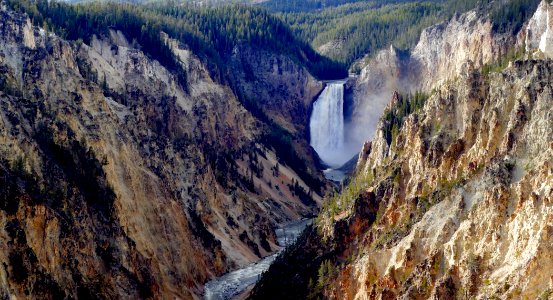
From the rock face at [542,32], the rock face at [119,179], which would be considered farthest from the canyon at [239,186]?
the rock face at [542,32]

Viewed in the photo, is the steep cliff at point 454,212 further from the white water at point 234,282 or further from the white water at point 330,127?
the white water at point 330,127

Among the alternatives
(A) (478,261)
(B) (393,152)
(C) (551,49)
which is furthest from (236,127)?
(A) (478,261)

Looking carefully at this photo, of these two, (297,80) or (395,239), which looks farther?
(297,80)

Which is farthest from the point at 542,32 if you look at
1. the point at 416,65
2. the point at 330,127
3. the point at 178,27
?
the point at 178,27

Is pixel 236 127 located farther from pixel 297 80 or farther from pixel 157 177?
pixel 157 177

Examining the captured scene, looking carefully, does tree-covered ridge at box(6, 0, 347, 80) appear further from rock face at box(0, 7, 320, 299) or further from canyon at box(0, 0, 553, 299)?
rock face at box(0, 7, 320, 299)

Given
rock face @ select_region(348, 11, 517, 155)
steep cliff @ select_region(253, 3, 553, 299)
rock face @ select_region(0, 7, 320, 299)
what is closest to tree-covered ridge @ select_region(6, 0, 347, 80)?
rock face @ select_region(0, 7, 320, 299)
